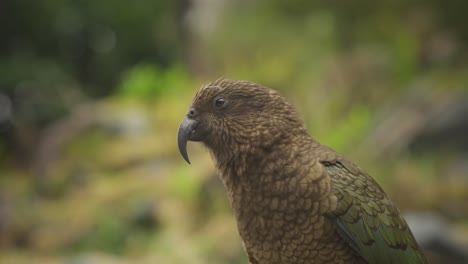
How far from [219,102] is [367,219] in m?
0.85

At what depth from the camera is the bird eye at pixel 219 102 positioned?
2875 millimetres

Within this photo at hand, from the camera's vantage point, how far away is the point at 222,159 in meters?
2.90

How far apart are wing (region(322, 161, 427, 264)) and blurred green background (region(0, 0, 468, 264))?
3483mm

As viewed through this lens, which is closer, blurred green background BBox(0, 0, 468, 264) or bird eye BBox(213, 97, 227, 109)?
bird eye BBox(213, 97, 227, 109)

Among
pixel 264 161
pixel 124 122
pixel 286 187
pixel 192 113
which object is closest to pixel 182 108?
pixel 124 122

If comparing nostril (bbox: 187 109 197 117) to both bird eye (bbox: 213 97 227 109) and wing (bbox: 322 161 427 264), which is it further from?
wing (bbox: 322 161 427 264)

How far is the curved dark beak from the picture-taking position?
9.32 ft

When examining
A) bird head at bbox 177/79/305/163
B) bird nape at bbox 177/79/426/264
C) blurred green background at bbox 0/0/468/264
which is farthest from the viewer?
blurred green background at bbox 0/0/468/264

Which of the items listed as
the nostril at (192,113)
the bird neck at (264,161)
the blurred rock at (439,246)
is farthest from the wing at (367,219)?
the blurred rock at (439,246)

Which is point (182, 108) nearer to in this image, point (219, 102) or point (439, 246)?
point (439, 246)

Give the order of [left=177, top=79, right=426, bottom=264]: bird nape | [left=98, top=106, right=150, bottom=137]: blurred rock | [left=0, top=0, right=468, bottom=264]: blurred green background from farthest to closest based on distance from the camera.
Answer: [left=98, top=106, right=150, bottom=137]: blurred rock
[left=0, top=0, right=468, bottom=264]: blurred green background
[left=177, top=79, right=426, bottom=264]: bird nape

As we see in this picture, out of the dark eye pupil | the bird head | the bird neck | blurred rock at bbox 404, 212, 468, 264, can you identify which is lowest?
the bird neck

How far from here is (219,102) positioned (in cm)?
288

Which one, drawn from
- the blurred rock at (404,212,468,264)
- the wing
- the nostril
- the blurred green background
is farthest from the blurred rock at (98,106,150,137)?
the wing
